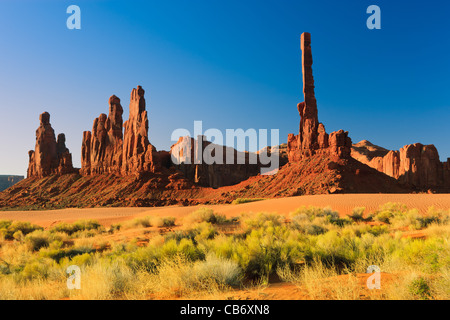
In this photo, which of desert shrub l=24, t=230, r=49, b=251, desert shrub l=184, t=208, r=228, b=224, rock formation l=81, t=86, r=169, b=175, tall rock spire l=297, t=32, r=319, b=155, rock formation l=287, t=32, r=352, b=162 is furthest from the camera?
rock formation l=81, t=86, r=169, b=175

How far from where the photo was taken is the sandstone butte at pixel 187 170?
4428 cm

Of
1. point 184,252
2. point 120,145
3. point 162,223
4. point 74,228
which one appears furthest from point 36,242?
point 120,145

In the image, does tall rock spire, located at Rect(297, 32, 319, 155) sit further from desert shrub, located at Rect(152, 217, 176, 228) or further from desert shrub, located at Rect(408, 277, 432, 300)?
desert shrub, located at Rect(408, 277, 432, 300)

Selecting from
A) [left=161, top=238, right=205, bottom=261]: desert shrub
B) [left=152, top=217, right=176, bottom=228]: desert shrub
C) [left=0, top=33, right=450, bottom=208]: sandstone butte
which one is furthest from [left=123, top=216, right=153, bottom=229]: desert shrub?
[left=0, top=33, right=450, bottom=208]: sandstone butte

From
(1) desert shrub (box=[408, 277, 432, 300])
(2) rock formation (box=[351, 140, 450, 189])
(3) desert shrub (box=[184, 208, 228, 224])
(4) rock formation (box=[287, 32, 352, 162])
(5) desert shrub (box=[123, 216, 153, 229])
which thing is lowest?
(5) desert shrub (box=[123, 216, 153, 229])

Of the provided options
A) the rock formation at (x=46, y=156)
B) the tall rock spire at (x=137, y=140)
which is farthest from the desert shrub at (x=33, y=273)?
the rock formation at (x=46, y=156)

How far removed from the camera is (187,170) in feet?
248

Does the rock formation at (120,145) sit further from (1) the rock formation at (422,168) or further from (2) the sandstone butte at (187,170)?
(1) the rock formation at (422,168)

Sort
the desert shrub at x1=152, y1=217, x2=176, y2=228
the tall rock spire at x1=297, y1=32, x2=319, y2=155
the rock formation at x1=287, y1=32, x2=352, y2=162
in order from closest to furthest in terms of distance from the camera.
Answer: the desert shrub at x1=152, y1=217, x2=176, y2=228 → the rock formation at x1=287, y1=32, x2=352, y2=162 → the tall rock spire at x1=297, y1=32, x2=319, y2=155

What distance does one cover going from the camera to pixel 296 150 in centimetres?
5428

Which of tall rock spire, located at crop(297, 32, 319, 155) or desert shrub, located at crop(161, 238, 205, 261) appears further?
tall rock spire, located at crop(297, 32, 319, 155)

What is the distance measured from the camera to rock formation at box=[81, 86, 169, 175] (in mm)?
65625

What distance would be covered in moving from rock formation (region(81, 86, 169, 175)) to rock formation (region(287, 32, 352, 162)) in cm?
3335
